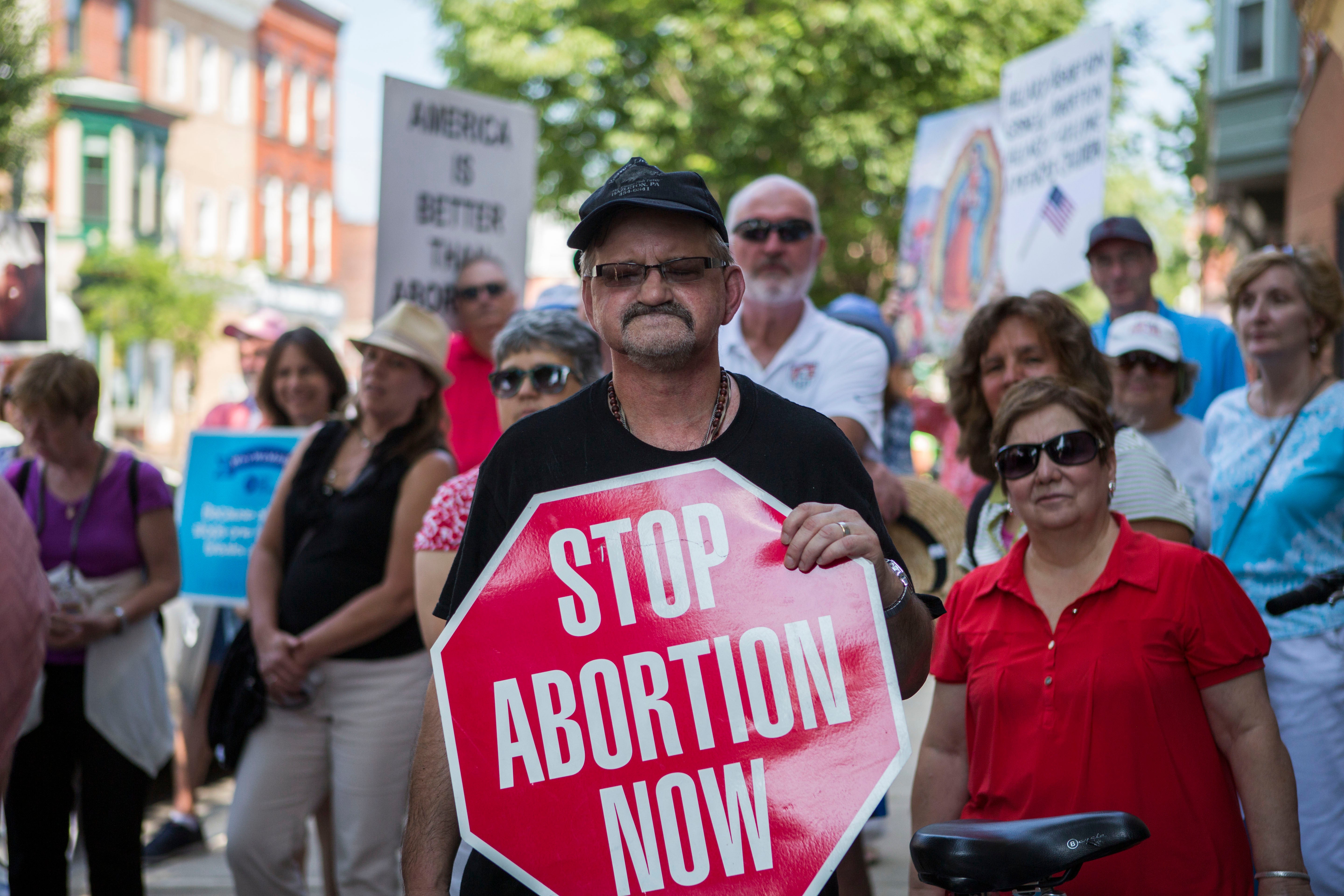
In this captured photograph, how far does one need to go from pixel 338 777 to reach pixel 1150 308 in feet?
11.4

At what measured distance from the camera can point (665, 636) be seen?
2004 mm

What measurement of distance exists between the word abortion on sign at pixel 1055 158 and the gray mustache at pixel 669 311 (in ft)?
13.5

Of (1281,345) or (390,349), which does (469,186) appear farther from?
(1281,345)

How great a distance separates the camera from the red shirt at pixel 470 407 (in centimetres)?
523

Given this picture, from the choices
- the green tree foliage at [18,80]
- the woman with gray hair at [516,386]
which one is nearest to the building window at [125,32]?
the green tree foliage at [18,80]

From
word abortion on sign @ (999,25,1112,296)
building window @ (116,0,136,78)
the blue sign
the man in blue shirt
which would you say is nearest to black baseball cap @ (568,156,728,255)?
the man in blue shirt

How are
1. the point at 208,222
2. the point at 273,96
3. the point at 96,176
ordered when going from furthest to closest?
the point at 273,96, the point at 208,222, the point at 96,176

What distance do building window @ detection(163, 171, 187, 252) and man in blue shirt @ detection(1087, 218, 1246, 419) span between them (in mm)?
38490

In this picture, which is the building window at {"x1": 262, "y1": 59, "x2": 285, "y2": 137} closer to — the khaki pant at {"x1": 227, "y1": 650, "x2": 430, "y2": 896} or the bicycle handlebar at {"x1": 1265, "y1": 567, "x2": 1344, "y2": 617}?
the khaki pant at {"x1": 227, "y1": 650, "x2": 430, "y2": 896}

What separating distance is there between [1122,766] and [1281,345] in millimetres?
1855

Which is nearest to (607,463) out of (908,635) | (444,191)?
(908,635)

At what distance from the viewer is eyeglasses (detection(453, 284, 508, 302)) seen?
5.66 metres

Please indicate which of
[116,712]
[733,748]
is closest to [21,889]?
[116,712]

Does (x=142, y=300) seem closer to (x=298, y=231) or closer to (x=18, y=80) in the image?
(x=298, y=231)
